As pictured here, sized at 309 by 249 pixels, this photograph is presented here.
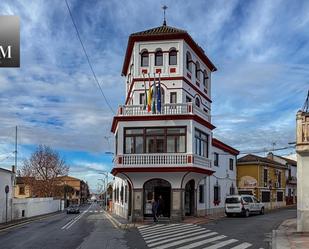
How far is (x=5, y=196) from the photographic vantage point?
1490 inches

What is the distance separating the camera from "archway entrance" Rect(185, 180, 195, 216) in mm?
36719

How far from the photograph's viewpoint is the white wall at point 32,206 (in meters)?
43.8

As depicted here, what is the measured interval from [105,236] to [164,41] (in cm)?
1760

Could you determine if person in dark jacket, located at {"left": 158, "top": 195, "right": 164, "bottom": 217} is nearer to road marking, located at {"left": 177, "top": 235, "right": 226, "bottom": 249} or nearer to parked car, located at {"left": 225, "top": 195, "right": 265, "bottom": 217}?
parked car, located at {"left": 225, "top": 195, "right": 265, "bottom": 217}

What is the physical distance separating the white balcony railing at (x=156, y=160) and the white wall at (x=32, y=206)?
562 inches

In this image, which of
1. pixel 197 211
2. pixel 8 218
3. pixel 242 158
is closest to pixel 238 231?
pixel 197 211

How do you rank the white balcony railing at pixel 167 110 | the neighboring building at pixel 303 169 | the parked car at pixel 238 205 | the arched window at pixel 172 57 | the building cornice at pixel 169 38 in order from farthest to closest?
the parked car at pixel 238 205
the arched window at pixel 172 57
the building cornice at pixel 169 38
the white balcony railing at pixel 167 110
the neighboring building at pixel 303 169

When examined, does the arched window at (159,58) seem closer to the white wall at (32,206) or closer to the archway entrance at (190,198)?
the archway entrance at (190,198)

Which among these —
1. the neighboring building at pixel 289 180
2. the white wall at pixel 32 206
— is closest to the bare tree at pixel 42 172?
the white wall at pixel 32 206

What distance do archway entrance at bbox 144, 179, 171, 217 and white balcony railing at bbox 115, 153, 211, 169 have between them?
69.0 inches

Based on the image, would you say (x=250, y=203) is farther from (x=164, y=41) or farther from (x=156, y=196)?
(x=164, y=41)

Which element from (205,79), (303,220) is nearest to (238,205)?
(205,79)

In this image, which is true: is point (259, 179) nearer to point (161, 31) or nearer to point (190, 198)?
point (190, 198)

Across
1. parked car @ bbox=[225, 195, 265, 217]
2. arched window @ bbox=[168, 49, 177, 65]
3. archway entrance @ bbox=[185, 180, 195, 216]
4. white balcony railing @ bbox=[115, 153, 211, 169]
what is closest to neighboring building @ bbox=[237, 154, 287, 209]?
parked car @ bbox=[225, 195, 265, 217]
